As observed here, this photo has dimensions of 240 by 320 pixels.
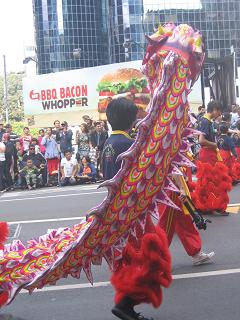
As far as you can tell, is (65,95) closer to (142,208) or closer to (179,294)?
(179,294)

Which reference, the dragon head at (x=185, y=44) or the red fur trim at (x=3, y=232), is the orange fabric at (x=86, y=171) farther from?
the dragon head at (x=185, y=44)

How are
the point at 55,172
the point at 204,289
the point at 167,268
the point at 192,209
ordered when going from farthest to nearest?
the point at 55,172, the point at 192,209, the point at 204,289, the point at 167,268

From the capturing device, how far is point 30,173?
1614 cm

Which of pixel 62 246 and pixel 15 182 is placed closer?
pixel 62 246

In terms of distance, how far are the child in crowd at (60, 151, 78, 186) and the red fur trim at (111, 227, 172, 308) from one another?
39.5ft

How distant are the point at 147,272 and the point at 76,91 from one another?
21.4m

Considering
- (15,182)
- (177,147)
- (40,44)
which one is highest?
(40,44)

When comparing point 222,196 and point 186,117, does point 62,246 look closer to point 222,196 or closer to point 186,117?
point 186,117

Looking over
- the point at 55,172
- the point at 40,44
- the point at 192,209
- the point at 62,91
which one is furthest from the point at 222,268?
the point at 40,44

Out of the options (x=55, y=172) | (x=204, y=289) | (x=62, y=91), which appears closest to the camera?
(x=204, y=289)

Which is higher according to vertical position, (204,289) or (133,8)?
(133,8)

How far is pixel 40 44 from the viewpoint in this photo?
79500 millimetres

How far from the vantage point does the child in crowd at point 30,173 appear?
632 inches

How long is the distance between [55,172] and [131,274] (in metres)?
12.8
